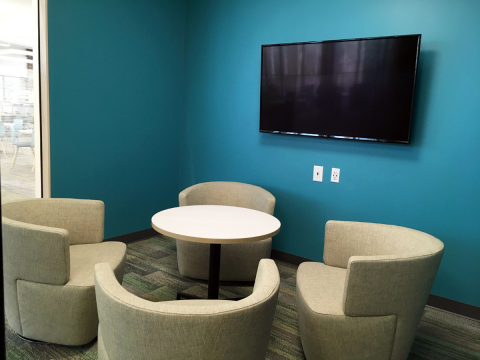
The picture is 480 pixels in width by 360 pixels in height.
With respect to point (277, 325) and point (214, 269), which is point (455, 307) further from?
point (214, 269)

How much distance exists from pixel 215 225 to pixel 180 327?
129cm

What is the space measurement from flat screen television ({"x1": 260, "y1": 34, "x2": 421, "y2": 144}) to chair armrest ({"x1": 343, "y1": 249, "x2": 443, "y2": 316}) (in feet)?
4.09

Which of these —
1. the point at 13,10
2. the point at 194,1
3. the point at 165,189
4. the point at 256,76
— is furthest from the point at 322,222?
the point at 13,10

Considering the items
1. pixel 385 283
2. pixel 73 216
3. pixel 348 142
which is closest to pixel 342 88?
pixel 348 142

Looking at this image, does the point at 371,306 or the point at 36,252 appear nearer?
the point at 371,306

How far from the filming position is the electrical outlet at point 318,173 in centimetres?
350

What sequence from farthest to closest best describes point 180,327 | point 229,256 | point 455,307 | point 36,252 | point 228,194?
1. point 228,194
2. point 229,256
3. point 455,307
4. point 36,252
5. point 180,327

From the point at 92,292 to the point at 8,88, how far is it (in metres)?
1.91

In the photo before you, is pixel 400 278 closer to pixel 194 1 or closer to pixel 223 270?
pixel 223 270

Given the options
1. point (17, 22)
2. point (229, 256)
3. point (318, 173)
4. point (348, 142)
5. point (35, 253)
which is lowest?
point (229, 256)

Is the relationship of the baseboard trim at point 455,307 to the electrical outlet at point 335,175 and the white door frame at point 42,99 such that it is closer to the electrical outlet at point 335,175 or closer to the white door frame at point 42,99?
the electrical outlet at point 335,175

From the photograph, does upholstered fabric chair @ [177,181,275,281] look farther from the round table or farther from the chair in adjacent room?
the chair in adjacent room

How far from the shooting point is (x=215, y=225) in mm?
2566

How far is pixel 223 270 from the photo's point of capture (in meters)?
3.21
